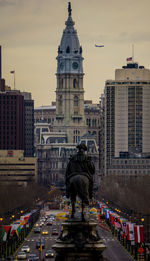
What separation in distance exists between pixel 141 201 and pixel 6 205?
27676mm

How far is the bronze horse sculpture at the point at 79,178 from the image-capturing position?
105ft

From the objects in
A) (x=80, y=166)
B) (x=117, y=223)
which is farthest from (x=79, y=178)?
(x=117, y=223)

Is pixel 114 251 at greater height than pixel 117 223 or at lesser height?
lesser

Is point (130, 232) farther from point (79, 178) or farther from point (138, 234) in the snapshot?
point (79, 178)

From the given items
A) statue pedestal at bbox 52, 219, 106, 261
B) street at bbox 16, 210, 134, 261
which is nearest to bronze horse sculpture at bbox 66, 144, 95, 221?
statue pedestal at bbox 52, 219, 106, 261

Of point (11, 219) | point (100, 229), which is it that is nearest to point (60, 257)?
point (11, 219)

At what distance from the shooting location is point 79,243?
3098 centimetres

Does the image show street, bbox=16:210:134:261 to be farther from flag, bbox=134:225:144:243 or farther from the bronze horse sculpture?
the bronze horse sculpture

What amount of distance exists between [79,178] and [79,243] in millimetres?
Answer: 2293

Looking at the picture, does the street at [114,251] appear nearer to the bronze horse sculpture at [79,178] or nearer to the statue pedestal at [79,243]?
the bronze horse sculpture at [79,178]

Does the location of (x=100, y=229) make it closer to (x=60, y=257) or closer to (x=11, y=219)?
(x=11, y=219)

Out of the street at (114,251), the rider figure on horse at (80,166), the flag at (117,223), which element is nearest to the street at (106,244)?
the street at (114,251)

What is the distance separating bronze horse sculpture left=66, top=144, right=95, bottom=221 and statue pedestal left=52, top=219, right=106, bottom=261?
39 cm

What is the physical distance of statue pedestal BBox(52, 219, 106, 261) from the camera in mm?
30984
